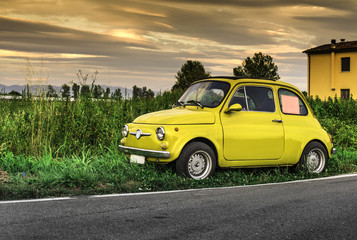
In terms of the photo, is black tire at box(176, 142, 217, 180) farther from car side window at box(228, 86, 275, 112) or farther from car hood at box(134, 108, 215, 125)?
car side window at box(228, 86, 275, 112)

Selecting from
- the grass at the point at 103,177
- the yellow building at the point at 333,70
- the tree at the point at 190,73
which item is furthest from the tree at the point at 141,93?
the tree at the point at 190,73

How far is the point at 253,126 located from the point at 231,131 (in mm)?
533

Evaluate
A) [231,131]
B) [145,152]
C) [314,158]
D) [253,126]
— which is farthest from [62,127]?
[314,158]

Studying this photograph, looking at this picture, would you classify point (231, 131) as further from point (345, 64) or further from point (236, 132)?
point (345, 64)

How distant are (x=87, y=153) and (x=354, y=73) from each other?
129 feet

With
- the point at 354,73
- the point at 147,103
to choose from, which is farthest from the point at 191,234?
the point at 354,73

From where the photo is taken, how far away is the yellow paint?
7.75 meters

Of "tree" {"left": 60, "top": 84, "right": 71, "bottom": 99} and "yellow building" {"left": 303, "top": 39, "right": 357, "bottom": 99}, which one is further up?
"yellow building" {"left": 303, "top": 39, "right": 357, "bottom": 99}

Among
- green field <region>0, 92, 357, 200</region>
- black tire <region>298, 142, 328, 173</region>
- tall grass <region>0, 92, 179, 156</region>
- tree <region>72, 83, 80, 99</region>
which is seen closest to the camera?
green field <region>0, 92, 357, 200</region>

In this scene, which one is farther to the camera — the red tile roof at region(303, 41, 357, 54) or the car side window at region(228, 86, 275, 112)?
the red tile roof at region(303, 41, 357, 54)

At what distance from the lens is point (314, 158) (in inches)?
364

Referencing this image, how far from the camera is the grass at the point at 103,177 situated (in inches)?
268

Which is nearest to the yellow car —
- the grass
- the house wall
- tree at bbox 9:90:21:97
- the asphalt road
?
the grass

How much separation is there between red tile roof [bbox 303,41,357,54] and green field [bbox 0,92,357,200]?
3280cm
